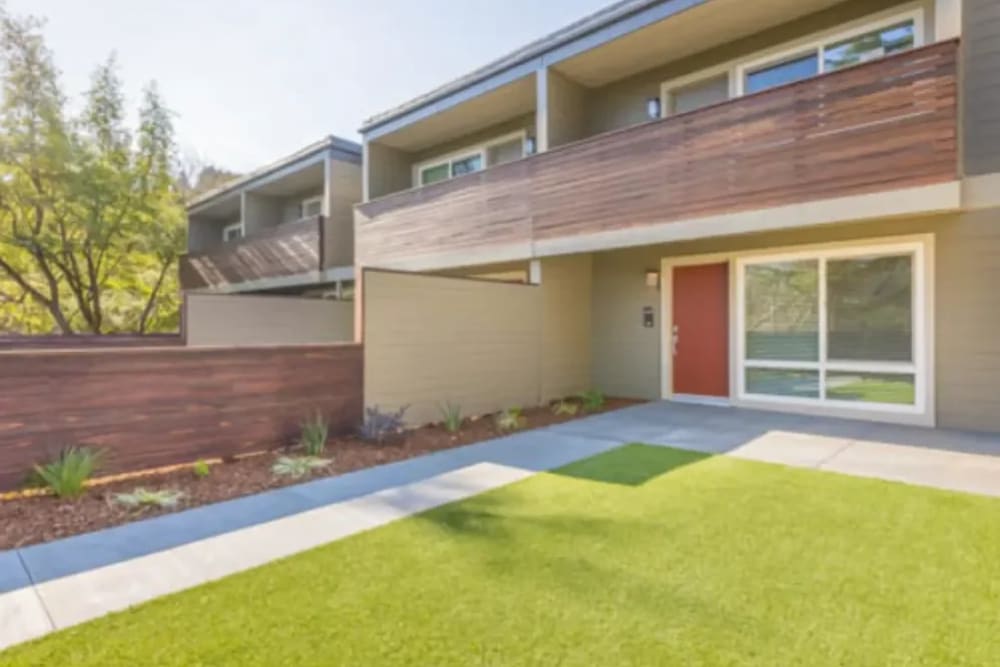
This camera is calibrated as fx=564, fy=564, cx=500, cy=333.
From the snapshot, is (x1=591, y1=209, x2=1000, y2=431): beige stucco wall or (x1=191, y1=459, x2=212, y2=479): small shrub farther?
(x1=591, y1=209, x2=1000, y2=431): beige stucco wall

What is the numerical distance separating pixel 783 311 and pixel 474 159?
24.1 ft

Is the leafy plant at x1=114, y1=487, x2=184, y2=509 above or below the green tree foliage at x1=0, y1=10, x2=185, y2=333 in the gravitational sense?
below

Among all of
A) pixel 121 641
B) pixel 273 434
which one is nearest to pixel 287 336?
pixel 273 434

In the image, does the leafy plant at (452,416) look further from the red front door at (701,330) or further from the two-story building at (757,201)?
the red front door at (701,330)

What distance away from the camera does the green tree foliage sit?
45.8 ft

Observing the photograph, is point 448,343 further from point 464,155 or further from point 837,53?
point 837,53

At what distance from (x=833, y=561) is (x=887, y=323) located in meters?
5.32

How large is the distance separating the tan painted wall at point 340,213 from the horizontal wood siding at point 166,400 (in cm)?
752

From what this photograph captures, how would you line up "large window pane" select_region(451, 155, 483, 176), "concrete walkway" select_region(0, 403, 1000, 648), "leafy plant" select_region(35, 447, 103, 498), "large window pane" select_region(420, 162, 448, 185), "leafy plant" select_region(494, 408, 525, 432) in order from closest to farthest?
"concrete walkway" select_region(0, 403, 1000, 648), "leafy plant" select_region(35, 447, 103, 498), "leafy plant" select_region(494, 408, 525, 432), "large window pane" select_region(451, 155, 483, 176), "large window pane" select_region(420, 162, 448, 185)

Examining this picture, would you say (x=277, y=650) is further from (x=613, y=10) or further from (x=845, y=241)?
(x=613, y=10)

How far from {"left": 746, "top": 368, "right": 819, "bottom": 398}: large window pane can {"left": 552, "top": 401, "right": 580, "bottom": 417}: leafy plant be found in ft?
8.87

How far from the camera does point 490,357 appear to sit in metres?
8.78

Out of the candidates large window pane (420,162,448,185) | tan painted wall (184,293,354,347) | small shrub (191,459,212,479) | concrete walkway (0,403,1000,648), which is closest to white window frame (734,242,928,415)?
concrete walkway (0,403,1000,648)

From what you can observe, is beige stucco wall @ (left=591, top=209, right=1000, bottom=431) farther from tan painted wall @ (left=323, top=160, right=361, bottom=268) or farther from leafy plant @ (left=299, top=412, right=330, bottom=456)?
tan painted wall @ (left=323, top=160, right=361, bottom=268)
